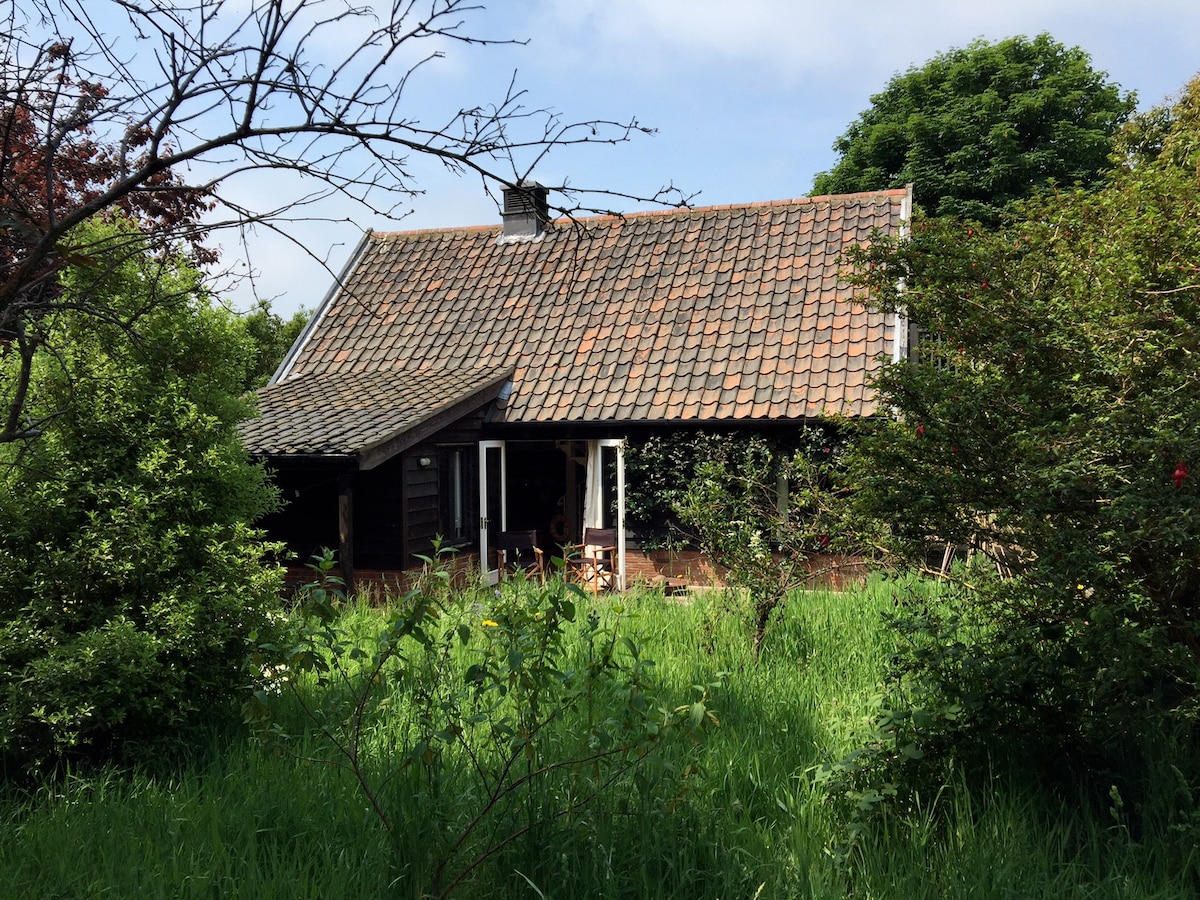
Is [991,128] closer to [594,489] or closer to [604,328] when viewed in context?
[604,328]

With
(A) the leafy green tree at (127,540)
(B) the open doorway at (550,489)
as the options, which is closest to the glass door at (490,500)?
(B) the open doorway at (550,489)

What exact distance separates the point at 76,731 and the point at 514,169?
3639mm

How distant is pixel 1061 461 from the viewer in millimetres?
3840

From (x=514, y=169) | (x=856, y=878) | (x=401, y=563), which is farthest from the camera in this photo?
(x=401, y=563)

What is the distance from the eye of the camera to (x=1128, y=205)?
4.50 metres

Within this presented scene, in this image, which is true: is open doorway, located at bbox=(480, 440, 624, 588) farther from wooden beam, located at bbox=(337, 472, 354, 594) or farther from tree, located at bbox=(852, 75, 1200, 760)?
tree, located at bbox=(852, 75, 1200, 760)

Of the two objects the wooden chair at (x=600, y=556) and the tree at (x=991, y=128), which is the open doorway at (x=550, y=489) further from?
the tree at (x=991, y=128)

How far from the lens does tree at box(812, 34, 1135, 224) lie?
24266mm

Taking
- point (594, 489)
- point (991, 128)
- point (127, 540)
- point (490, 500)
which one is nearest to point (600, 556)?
point (594, 489)

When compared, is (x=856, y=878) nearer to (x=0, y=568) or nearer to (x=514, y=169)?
(x=514, y=169)

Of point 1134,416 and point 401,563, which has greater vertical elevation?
point 1134,416

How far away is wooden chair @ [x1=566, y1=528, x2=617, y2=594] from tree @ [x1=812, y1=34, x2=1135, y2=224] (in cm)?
1599

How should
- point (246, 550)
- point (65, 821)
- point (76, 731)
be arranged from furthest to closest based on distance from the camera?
point (246, 550)
point (76, 731)
point (65, 821)

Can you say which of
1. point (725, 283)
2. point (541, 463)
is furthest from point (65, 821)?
point (541, 463)
